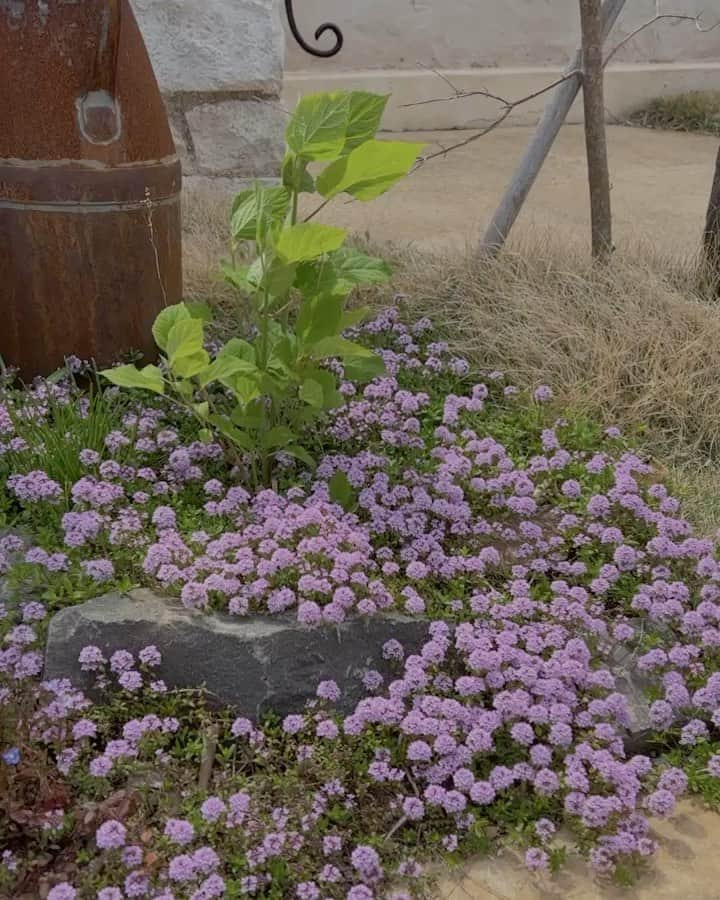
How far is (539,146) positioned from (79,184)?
1.78 m

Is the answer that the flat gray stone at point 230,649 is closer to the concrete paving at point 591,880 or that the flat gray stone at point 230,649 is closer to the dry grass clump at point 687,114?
the concrete paving at point 591,880

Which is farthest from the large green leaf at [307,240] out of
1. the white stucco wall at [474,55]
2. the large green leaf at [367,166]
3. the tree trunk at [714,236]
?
the white stucco wall at [474,55]

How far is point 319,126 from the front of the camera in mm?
1973

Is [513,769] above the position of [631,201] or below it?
below

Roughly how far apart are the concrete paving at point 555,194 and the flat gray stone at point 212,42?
0.80 metres

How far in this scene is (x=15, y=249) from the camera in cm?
248

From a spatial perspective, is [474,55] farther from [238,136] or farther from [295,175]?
[295,175]

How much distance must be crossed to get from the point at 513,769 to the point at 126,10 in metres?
1.99

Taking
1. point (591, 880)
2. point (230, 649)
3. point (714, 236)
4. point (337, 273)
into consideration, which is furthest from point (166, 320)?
point (714, 236)

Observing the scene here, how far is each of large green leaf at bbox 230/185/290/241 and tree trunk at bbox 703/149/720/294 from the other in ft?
5.81

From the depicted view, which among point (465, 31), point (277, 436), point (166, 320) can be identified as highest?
point (465, 31)

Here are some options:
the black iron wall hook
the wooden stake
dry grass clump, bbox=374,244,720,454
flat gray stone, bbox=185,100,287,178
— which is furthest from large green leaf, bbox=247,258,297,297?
flat gray stone, bbox=185,100,287,178

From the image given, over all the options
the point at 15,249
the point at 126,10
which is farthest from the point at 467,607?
the point at 126,10

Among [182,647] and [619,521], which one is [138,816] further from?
[619,521]
